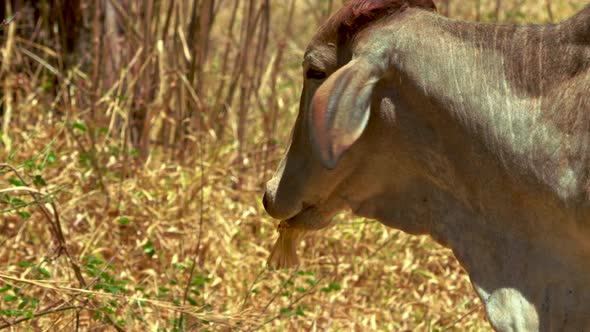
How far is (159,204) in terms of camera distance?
459 cm

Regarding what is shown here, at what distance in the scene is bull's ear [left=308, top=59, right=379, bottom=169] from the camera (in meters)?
2.57

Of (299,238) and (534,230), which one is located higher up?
(534,230)

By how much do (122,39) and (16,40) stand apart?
0.44 metres

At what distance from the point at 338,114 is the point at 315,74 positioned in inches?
12.0

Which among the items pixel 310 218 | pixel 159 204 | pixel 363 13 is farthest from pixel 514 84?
pixel 159 204

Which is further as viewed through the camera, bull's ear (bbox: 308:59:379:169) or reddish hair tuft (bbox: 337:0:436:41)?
reddish hair tuft (bbox: 337:0:436:41)

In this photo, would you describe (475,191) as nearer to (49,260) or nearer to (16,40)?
(49,260)

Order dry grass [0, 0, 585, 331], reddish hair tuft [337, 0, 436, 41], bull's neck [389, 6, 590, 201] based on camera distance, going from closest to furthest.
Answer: bull's neck [389, 6, 590, 201], reddish hair tuft [337, 0, 436, 41], dry grass [0, 0, 585, 331]

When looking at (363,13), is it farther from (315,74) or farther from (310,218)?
(310,218)

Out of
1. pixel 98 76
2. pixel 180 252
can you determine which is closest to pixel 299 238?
pixel 180 252

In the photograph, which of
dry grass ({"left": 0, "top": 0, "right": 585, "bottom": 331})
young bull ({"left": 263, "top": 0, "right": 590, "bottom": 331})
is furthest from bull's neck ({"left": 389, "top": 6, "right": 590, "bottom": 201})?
dry grass ({"left": 0, "top": 0, "right": 585, "bottom": 331})

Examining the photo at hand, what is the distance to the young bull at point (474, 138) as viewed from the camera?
2.55m

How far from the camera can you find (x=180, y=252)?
432 cm

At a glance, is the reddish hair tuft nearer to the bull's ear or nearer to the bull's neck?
the bull's neck
